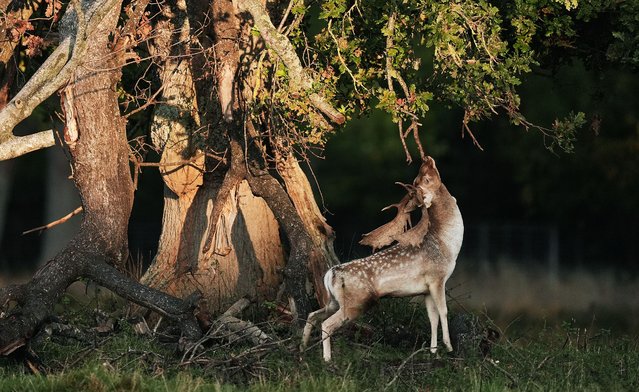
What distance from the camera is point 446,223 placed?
1212cm

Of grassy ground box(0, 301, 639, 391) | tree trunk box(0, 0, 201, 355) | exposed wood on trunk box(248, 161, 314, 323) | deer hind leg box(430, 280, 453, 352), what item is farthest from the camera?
exposed wood on trunk box(248, 161, 314, 323)

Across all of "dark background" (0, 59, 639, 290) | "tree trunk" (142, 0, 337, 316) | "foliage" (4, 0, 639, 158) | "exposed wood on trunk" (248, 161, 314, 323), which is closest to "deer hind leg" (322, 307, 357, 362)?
"exposed wood on trunk" (248, 161, 314, 323)

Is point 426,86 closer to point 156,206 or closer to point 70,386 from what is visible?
point 70,386

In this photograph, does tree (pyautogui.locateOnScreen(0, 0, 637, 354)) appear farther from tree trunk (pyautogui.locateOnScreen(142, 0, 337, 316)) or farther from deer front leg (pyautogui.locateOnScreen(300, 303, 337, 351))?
deer front leg (pyautogui.locateOnScreen(300, 303, 337, 351))

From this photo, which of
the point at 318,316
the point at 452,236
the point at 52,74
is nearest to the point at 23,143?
the point at 52,74

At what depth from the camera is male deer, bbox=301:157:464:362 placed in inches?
462

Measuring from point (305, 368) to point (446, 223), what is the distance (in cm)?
200

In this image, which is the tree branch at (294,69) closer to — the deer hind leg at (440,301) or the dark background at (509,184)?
the deer hind leg at (440,301)

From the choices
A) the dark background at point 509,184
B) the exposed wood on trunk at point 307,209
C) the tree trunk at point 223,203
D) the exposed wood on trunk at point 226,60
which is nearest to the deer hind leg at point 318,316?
the tree trunk at point 223,203

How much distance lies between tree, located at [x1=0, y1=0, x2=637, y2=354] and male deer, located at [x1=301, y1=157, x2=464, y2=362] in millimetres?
636

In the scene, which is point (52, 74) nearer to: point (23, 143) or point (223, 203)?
point (23, 143)

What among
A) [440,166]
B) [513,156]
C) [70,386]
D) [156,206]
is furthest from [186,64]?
[156,206]

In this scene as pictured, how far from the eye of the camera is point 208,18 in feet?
48.2

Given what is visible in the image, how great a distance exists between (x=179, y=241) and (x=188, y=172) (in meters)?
0.85
